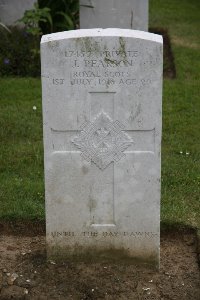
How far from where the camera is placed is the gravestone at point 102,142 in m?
4.04

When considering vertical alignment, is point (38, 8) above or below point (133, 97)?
above

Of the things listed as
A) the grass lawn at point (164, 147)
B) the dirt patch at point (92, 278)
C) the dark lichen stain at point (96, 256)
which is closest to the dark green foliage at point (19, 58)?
the grass lawn at point (164, 147)

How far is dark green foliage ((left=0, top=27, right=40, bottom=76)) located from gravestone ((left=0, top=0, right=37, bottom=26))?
0.75m

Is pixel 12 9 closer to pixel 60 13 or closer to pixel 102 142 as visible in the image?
pixel 60 13

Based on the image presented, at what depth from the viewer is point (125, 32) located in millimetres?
4070

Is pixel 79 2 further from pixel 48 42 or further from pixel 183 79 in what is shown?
pixel 48 42

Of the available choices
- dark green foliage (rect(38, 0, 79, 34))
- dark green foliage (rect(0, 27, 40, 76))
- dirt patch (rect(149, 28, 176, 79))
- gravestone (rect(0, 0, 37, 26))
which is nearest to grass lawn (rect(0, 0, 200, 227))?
dirt patch (rect(149, 28, 176, 79))

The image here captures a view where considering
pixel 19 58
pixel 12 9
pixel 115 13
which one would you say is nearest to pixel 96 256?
pixel 19 58

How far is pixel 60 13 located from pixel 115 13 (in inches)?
34.3

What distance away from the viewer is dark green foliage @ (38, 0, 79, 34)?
1005 centimetres

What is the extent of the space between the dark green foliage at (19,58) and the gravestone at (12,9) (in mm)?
749

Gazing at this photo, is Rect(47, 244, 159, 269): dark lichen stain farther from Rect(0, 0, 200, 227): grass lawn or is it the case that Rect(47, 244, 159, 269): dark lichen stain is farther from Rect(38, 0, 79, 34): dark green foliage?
Rect(38, 0, 79, 34): dark green foliage

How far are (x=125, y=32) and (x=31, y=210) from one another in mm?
1728

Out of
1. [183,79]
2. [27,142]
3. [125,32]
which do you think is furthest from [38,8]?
[125,32]
